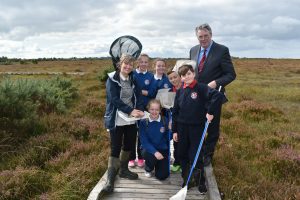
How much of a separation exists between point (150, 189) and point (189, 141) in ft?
3.06

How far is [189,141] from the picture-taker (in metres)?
5.60

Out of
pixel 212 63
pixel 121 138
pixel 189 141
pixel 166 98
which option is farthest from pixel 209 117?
pixel 121 138

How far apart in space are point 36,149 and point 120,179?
2.37 metres

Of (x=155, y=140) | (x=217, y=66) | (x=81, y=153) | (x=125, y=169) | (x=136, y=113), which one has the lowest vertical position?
(x=81, y=153)

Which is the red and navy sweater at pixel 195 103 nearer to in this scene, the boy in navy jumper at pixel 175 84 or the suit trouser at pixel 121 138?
the boy in navy jumper at pixel 175 84

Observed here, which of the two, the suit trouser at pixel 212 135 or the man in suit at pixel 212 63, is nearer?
the man in suit at pixel 212 63

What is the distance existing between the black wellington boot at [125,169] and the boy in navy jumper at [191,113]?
0.84 m

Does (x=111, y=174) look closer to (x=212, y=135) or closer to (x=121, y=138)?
(x=121, y=138)

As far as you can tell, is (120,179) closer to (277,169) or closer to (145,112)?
(145,112)

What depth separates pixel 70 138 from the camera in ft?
27.1

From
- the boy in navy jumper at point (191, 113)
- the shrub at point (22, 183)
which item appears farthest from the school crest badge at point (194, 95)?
the shrub at point (22, 183)

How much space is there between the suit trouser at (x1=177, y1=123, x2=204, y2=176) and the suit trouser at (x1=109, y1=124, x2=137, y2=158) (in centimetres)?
78

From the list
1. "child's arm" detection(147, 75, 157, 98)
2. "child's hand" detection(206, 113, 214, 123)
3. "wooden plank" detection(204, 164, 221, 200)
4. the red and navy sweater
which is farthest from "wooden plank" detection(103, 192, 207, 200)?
"child's arm" detection(147, 75, 157, 98)

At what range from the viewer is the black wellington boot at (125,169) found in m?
5.91
